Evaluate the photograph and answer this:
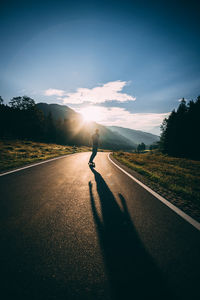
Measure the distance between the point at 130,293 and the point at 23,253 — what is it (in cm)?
143

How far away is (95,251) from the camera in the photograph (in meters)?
1.90

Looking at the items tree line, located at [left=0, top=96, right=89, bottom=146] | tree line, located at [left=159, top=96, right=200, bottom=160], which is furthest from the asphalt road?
tree line, located at [left=0, top=96, right=89, bottom=146]

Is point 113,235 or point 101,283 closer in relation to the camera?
point 101,283

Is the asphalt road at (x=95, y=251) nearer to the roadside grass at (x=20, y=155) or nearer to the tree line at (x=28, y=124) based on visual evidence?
the roadside grass at (x=20, y=155)

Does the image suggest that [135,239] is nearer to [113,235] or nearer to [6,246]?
[113,235]

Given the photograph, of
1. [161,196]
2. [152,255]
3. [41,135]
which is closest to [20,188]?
[152,255]

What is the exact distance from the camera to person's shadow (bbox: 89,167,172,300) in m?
1.39

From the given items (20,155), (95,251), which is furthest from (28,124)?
(95,251)

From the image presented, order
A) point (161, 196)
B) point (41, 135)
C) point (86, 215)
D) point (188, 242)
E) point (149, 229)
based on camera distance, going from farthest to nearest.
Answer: point (41, 135) → point (161, 196) → point (86, 215) → point (149, 229) → point (188, 242)

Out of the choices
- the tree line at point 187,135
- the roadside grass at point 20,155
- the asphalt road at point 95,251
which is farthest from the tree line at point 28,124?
the asphalt road at point 95,251

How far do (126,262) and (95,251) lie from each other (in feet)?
1.45

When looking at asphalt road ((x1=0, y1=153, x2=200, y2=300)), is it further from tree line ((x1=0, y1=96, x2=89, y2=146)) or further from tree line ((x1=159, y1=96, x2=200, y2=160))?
tree line ((x1=0, y1=96, x2=89, y2=146))

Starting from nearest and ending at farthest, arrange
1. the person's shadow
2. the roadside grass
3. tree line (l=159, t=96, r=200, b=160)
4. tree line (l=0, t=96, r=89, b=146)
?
the person's shadow
the roadside grass
tree line (l=159, t=96, r=200, b=160)
tree line (l=0, t=96, r=89, b=146)

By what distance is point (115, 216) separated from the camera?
9.48ft
